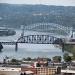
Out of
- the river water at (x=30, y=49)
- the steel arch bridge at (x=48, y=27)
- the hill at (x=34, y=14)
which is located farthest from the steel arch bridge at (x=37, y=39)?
the hill at (x=34, y=14)

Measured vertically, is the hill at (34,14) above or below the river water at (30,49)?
above

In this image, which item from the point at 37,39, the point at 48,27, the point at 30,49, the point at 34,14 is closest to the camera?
the point at 30,49

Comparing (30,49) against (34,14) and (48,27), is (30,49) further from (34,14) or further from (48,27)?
(34,14)

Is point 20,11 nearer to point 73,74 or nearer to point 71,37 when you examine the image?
point 71,37

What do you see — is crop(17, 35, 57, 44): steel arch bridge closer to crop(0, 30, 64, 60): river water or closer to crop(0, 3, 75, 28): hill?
crop(0, 30, 64, 60): river water

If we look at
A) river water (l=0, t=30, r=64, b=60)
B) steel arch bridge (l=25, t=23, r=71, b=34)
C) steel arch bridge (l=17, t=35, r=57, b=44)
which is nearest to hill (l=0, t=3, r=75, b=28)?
steel arch bridge (l=25, t=23, r=71, b=34)

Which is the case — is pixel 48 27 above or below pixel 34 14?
below

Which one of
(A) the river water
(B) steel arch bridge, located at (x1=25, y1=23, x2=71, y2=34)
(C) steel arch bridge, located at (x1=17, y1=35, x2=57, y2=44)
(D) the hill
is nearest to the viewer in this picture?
(A) the river water

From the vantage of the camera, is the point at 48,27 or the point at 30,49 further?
the point at 48,27

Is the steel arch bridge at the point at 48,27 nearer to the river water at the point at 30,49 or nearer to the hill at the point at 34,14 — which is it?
the hill at the point at 34,14

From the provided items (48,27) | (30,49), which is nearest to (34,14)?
(48,27)

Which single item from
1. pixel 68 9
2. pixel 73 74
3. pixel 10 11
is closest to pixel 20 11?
pixel 10 11
